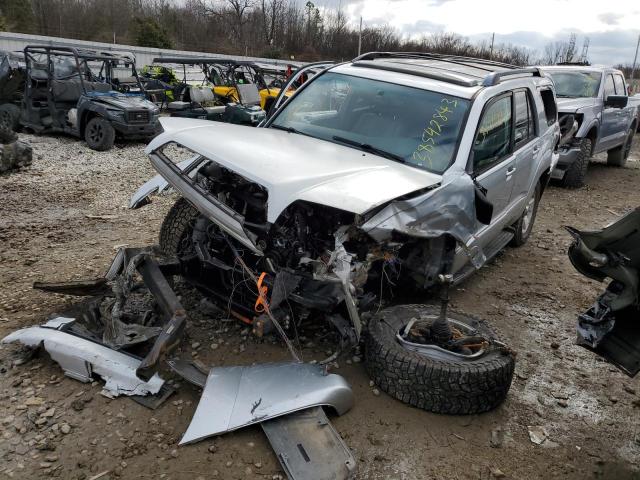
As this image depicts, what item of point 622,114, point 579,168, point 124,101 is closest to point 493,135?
point 579,168

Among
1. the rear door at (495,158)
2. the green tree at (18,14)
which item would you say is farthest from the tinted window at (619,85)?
the green tree at (18,14)

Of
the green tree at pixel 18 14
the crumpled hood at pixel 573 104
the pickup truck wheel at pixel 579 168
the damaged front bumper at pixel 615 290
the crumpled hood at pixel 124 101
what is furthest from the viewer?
the green tree at pixel 18 14

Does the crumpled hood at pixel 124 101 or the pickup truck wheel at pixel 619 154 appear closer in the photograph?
the crumpled hood at pixel 124 101

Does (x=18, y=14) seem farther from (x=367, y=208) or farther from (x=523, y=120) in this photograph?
(x=367, y=208)

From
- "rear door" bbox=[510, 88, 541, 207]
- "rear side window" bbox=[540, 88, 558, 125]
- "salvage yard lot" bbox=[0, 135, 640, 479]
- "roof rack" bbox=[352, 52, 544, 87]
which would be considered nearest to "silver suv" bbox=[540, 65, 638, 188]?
"rear side window" bbox=[540, 88, 558, 125]

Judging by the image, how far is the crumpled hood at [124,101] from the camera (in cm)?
972

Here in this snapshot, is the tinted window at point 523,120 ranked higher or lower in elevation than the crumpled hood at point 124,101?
higher

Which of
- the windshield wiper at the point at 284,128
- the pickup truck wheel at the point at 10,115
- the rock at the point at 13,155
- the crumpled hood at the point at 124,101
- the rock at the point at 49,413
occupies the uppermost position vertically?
the windshield wiper at the point at 284,128

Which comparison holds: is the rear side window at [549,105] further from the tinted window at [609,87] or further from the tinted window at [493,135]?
the tinted window at [609,87]

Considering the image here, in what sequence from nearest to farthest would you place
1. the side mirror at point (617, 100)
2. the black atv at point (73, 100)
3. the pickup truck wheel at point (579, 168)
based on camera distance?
the side mirror at point (617, 100)
the pickup truck wheel at point (579, 168)
the black atv at point (73, 100)

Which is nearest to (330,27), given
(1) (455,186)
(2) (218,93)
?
(2) (218,93)

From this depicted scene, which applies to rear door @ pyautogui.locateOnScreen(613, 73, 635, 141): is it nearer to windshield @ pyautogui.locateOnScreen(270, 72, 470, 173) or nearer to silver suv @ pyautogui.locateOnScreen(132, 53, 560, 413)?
silver suv @ pyautogui.locateOnScreen(132, 53, 560, 413)

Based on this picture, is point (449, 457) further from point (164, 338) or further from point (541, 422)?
point (164, 338)

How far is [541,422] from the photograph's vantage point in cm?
307
